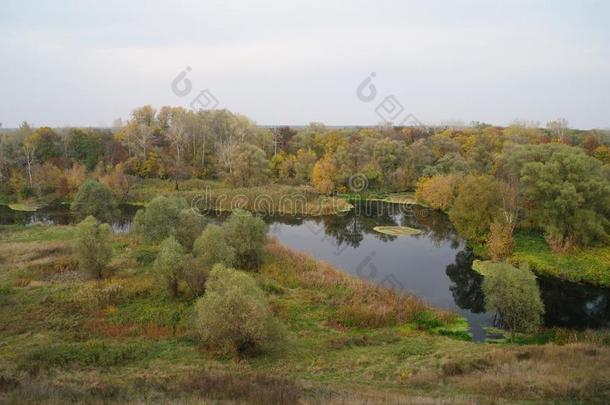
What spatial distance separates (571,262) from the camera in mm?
29078

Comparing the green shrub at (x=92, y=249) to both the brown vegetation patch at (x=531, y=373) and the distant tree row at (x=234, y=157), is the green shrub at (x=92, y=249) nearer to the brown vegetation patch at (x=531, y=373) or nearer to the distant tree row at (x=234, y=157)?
the brown vegetation patch at (x=531, y=373)

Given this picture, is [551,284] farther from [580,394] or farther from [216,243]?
[216,243]

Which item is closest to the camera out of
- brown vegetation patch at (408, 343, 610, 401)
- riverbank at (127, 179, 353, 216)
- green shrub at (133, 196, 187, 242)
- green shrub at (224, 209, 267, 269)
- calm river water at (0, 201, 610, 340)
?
brown vegetation patch at (408, 343, 610, 401)

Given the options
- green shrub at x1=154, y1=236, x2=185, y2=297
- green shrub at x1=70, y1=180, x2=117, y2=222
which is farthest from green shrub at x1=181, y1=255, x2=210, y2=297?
green shrub at x1=70, y1=180, x2=117, y2=222

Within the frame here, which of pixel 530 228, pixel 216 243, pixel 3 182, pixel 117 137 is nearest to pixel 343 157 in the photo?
pixel 530 228

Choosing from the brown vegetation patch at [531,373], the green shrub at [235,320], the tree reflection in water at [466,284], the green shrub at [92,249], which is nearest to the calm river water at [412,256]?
the tree reflection in water at [466,284]

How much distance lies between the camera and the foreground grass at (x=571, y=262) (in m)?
27.3

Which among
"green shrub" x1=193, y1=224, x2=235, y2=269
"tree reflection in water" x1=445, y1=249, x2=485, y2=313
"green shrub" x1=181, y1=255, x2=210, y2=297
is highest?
"green shrub" x1=193, y1=224, x2=235, y2=269

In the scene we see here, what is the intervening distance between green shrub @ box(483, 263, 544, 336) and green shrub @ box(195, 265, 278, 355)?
32.2 ft

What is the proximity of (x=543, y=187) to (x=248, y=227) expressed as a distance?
69.3ft

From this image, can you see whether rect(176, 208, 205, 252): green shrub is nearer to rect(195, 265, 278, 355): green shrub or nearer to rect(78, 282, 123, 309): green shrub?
rect(78, 282, 123, 309): green shrub

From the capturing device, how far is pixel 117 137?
229 ft

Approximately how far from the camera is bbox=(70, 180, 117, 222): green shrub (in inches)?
1512

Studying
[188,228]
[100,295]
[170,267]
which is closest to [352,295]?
[170,267]
